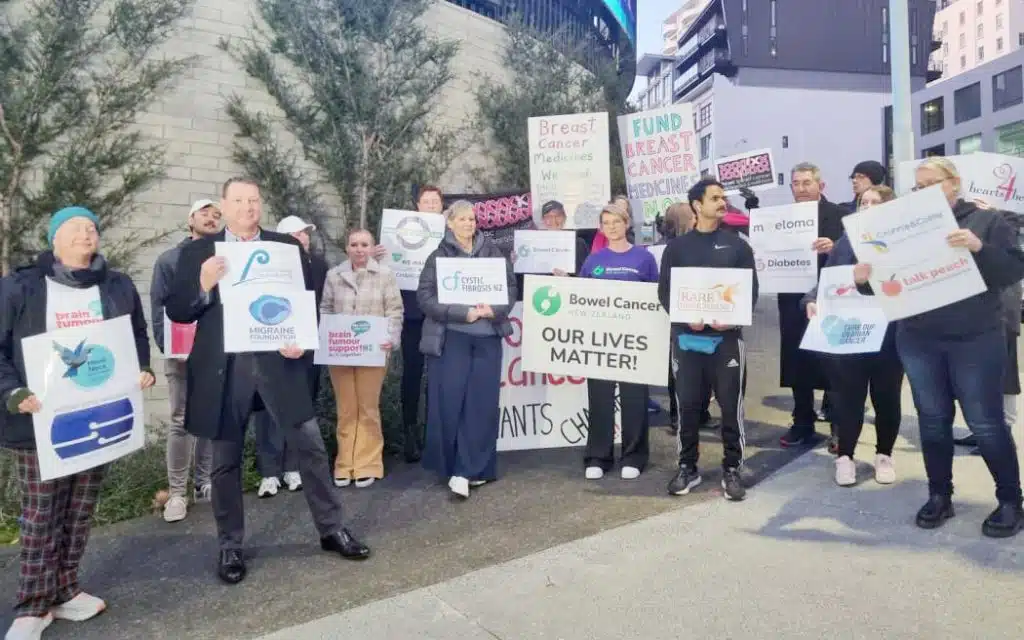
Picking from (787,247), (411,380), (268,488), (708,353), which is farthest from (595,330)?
(268,488)

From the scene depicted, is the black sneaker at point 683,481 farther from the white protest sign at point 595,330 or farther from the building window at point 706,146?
the building window at point 706,146

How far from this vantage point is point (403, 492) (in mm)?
5242

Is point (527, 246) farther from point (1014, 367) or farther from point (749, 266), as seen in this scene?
point (1014, 367)

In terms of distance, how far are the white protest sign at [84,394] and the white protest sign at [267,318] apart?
17.2 inches

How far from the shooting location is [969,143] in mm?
48688

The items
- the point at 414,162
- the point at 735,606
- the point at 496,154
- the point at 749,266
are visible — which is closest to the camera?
the point at 735,606

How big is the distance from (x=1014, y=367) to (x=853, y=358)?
1.15 m

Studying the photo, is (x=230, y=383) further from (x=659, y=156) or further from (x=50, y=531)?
(x=659, y=156)

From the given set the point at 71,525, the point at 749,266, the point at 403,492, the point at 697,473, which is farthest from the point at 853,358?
the point at 71,525

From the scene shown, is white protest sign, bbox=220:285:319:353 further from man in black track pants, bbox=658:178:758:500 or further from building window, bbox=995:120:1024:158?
building window, bbox=995:120:1024:158

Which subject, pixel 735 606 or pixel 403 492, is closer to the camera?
pixel 735 606

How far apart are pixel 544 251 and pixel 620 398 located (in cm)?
145

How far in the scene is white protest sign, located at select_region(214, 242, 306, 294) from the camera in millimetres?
3654

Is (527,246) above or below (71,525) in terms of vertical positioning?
above
